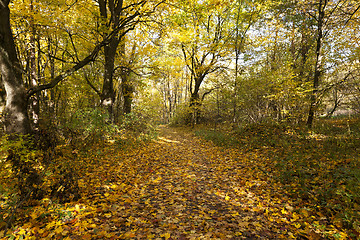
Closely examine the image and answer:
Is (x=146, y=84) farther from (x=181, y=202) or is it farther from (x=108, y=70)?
(x=181, y=202)

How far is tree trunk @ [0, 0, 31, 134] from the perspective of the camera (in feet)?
15.4

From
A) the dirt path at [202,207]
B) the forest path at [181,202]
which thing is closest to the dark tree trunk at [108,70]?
the forest path at [181,202]

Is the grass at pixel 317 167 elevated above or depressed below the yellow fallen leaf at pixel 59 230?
above

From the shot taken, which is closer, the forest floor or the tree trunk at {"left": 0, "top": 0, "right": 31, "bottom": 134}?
the forest floor

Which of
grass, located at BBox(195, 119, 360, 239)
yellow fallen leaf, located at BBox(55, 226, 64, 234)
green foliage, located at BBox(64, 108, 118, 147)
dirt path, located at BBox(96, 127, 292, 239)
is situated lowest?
dirt path, located at BBox(96, 127, 292, 239)

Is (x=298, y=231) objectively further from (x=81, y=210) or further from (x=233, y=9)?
(x=233, y=9)

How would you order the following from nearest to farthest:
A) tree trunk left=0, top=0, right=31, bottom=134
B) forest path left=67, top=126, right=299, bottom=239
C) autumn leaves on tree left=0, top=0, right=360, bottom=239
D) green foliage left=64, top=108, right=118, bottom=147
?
forest path left=67, top=126, right=299, bottom=239, autumn leaves on tree left=0, top=0, right=360, bottom=239, tree trunk left=0, top=0, right=31, bottom=134, green foliage left=64, top=108, right=118, bottom=147

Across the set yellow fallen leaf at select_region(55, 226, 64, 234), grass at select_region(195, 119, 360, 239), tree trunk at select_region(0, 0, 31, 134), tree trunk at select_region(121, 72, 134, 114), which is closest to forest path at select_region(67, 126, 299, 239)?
yellow fallen leaf at select_region(55, 226, 64, 234)

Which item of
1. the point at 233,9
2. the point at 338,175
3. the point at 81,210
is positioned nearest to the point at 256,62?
the point at 233,9

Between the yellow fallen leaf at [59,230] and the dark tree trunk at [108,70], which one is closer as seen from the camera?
the yellow fallen leaf at [59,230]

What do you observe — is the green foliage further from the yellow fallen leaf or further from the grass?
the grass

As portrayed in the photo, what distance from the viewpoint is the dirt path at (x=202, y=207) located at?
3.21 metres

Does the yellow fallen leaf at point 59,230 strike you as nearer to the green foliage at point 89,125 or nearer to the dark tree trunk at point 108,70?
the green foliage at point 89,125

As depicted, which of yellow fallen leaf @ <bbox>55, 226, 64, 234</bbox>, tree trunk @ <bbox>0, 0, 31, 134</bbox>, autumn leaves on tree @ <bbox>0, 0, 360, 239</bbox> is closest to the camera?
yellow fallen leaf @ <bbox>55, 226, 64, 234</bbox>
